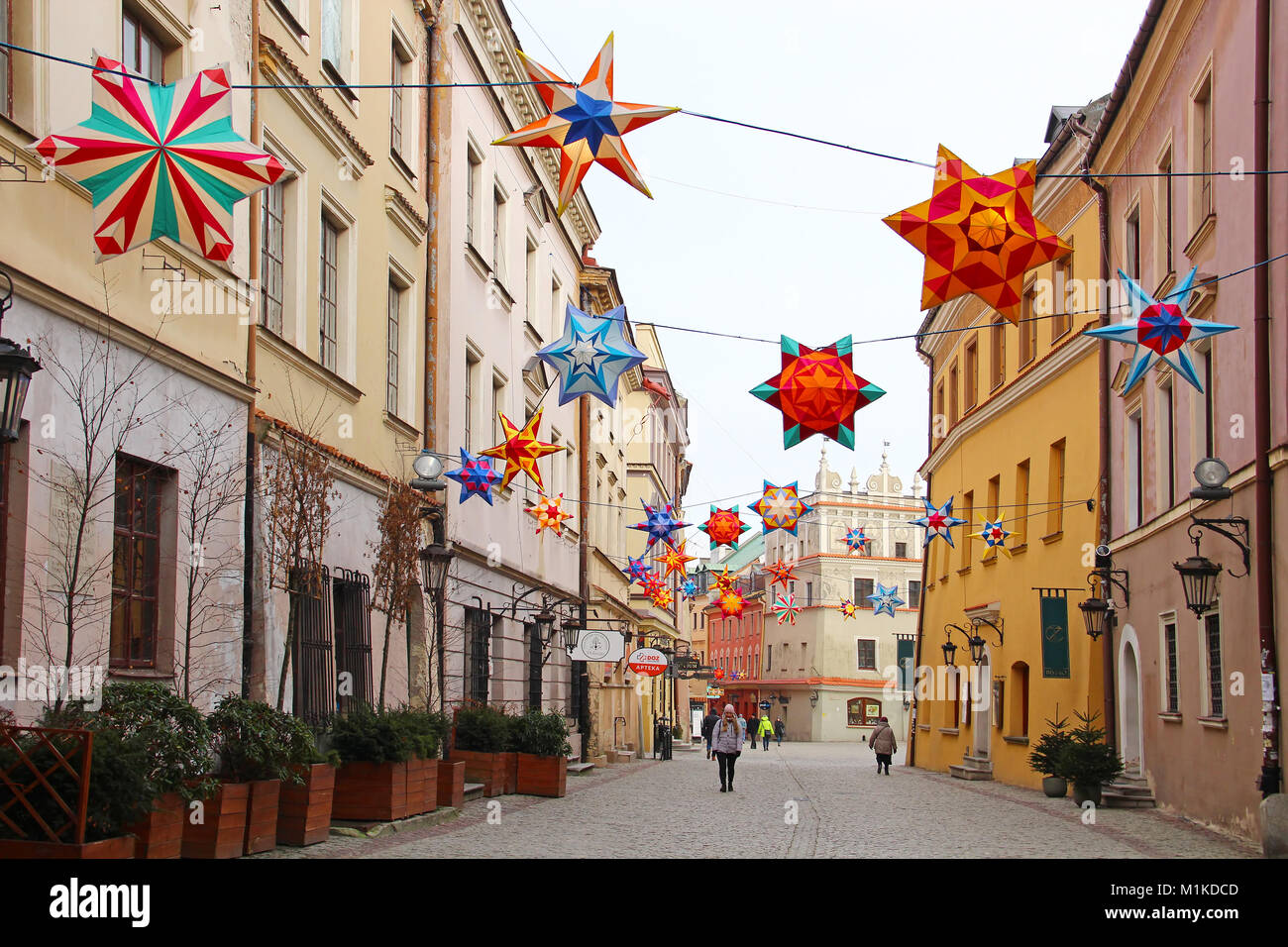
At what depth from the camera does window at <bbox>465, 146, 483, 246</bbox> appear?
2234 cm

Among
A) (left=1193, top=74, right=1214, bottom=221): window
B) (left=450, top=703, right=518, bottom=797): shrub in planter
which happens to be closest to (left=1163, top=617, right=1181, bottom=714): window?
(left=1193, top=74, right=1214, bottom=221): window

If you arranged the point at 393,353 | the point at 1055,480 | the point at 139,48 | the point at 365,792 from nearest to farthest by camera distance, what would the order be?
the point at 139,48
the point at 365,792
the point at 393,353
the point at 1055,480

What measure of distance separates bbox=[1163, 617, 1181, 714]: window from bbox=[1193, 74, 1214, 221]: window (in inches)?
214

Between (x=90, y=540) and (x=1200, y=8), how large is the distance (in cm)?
1422

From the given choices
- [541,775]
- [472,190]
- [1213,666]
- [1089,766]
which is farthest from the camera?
[472,190]

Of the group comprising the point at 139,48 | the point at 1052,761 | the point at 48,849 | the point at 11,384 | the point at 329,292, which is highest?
the point at 139,48

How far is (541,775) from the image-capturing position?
1992 cm

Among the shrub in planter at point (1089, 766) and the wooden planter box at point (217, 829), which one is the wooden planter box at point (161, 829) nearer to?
the wooden planter box at point (217, 829)

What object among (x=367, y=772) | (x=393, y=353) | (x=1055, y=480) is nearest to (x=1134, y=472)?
(x=1055, y=480)

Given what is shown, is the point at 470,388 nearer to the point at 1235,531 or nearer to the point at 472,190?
the point at 472,190

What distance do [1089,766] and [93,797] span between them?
1530 centimetres

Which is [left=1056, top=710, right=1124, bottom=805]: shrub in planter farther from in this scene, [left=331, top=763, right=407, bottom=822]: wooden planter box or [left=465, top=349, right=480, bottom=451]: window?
[left=331, top=763, right=407, bottom=822]: wooden planter box

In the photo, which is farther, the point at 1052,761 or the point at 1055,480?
the point at 1055,480
